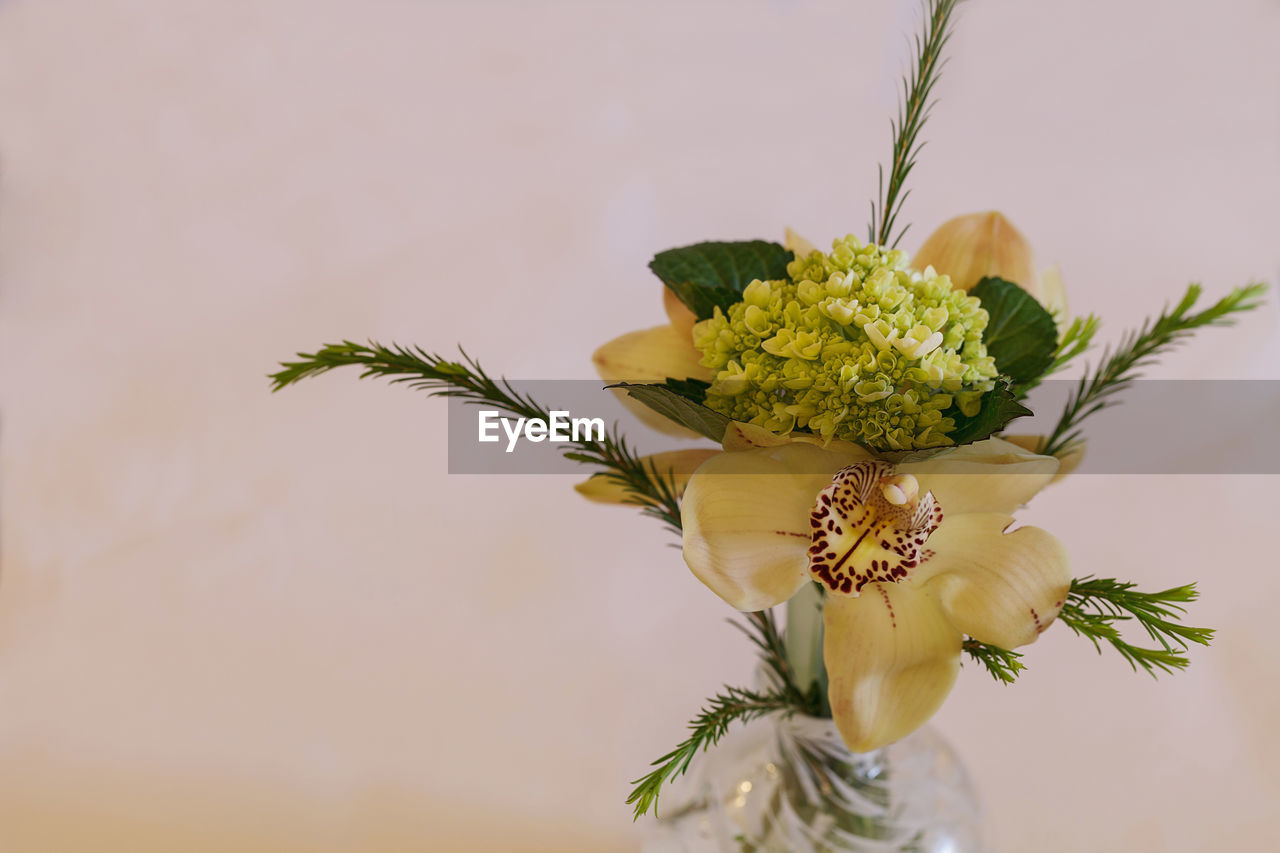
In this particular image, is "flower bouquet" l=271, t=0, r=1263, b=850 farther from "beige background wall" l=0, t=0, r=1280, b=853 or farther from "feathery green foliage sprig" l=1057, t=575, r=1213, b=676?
"beige background wall" l=0, t=0, r=1280, b=853

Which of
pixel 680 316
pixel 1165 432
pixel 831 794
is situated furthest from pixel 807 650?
pixel 1165 432

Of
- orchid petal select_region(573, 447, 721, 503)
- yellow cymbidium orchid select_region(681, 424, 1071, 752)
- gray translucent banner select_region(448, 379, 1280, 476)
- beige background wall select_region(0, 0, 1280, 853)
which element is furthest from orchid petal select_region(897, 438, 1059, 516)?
gray translucent banner select_region(448, 379, 1280, 476)

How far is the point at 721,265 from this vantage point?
48 cm

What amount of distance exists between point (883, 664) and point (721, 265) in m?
0.20

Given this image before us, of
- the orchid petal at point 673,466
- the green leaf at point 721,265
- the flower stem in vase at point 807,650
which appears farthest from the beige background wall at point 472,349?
the green leaf at point 721,265

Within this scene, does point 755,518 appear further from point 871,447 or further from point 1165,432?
point 1165,432

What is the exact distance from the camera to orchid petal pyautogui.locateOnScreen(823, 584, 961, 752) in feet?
1.41

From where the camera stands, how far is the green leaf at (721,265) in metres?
0.47

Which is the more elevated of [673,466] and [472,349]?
[472,349]

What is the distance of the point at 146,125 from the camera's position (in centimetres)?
131

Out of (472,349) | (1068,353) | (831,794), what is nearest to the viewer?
(1068,353)

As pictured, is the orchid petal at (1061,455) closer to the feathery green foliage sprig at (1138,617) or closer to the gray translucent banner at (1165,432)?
the feathery green foliage sprig at (1138,617)

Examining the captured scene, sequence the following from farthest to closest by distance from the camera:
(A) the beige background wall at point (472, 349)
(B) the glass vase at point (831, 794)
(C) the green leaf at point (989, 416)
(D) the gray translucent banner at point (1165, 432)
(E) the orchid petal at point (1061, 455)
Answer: (D) the gray translucent banner at point (1165, 432), (A) the beige background wall at point (472, 349), (B) the glass vase at point (831, 794), (E) the orchid petal at point (1061, 455), (C) the green leaf at point (989, 416)

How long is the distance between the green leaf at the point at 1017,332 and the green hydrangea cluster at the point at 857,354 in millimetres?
52
